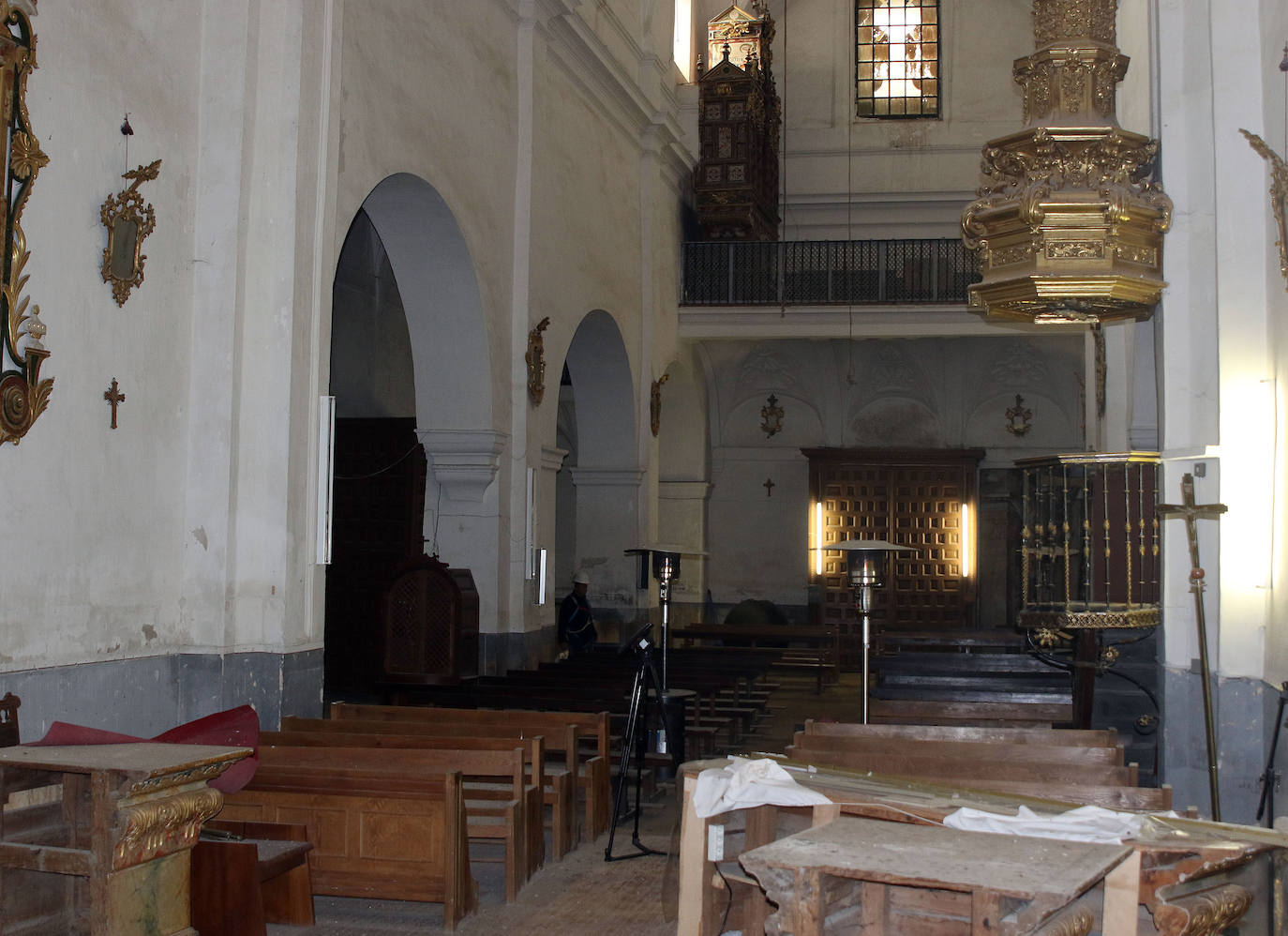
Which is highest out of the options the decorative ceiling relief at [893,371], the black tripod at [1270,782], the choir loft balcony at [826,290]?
the choir loft balcony at [826,290]

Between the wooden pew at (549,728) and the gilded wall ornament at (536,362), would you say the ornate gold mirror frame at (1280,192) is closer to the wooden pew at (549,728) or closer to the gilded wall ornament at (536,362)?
the wooden pew at (549,728)

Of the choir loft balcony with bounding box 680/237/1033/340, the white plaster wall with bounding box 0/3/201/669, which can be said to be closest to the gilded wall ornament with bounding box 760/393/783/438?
the choir loft balcony with bounding box 680/237/1033/340

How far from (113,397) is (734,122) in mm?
11756

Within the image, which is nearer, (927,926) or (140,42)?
(927,926)

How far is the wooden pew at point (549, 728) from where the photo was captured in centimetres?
730

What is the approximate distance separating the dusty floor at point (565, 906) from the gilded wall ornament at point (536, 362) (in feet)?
18.2

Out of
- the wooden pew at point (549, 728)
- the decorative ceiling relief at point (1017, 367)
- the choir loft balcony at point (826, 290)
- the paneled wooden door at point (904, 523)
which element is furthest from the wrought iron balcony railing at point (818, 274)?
the wooden pew at point (549, 728)

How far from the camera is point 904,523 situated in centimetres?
1970

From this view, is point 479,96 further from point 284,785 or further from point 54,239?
point 284,785

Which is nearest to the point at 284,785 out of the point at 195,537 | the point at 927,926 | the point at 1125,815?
the point at 195,537

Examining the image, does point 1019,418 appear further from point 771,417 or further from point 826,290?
point 826,290

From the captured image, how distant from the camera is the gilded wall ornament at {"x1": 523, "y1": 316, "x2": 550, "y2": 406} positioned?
12062 mm

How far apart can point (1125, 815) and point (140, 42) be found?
6.02 meters

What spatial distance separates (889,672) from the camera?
11.5m
